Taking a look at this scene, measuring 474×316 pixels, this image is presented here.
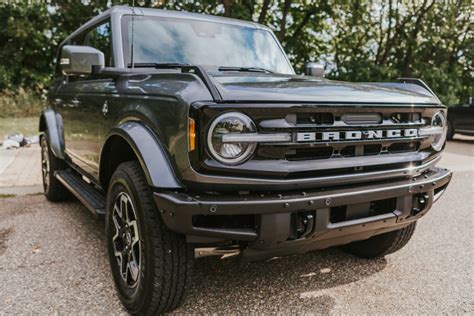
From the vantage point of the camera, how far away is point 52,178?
15.3 ft

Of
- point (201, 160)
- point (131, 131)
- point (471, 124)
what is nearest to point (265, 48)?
point (131, 131)

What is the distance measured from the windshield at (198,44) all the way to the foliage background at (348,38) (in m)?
10.5

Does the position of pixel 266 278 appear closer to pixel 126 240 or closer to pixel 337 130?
pixel 126 240

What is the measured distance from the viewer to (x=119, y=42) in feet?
10.2

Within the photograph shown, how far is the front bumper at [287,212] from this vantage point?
6.26 feet

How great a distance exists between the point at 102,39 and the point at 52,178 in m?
1.90

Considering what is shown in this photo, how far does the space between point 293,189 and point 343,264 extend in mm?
1414

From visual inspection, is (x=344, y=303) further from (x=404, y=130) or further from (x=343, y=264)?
(x=404, y=130)

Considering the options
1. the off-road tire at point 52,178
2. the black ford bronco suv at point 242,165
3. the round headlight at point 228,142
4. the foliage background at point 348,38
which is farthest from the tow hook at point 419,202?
the foliage background at point 348,38

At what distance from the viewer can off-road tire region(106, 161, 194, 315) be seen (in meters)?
2.14

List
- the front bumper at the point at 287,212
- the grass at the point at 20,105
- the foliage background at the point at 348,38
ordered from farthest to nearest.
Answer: the foliage background at the point at 348,38
the grass at the point at 20,105
the front bumper at the point at 287,212

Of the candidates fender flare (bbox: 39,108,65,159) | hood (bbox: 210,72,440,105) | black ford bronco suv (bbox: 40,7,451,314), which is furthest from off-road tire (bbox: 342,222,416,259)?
fender flare (bbox: 39,108,65,159)

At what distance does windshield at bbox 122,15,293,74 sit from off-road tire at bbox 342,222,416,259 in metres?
1.56

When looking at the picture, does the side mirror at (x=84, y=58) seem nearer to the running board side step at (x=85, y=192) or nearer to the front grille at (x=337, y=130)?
the running board side step at (x=85, y=192)
